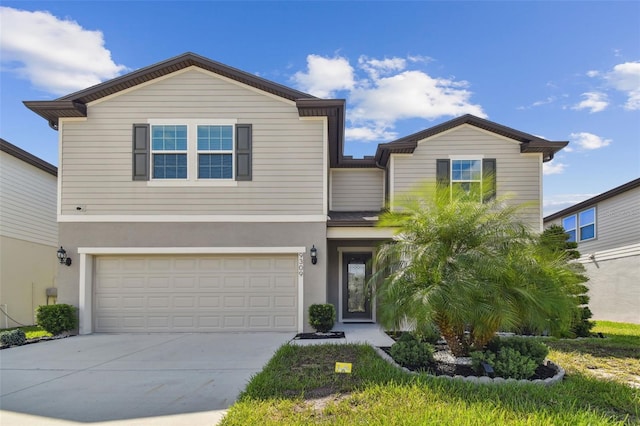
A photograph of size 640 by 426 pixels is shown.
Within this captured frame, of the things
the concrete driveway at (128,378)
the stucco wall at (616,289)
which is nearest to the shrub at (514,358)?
the concrete driveway at (128,378)

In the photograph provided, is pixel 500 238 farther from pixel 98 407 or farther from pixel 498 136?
pixel 498 136

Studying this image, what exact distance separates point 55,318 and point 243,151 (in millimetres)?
6120

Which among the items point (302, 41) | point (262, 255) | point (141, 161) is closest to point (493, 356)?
point (262, 255)

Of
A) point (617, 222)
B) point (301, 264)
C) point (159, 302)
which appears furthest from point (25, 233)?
point (617, 222)

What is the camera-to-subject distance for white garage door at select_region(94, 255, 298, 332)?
32.3 ft

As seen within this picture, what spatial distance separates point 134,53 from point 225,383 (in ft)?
35.1

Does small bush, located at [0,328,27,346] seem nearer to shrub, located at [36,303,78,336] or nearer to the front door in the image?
shrub, located at [36,303,78,336]

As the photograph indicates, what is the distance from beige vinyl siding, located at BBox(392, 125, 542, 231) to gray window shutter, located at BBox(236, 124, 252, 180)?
4366mm

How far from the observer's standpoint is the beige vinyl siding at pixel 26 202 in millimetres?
12273

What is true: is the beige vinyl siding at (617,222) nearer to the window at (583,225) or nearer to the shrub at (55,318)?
the window at (583,225)

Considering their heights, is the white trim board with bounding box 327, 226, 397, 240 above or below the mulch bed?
above

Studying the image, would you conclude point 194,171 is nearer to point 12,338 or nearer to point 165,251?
point 165,251

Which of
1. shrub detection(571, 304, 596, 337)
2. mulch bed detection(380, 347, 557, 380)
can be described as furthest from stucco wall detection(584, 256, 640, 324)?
mulch bed detection(380, 347, 557, 380)

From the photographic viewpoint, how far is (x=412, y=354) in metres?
5.79
